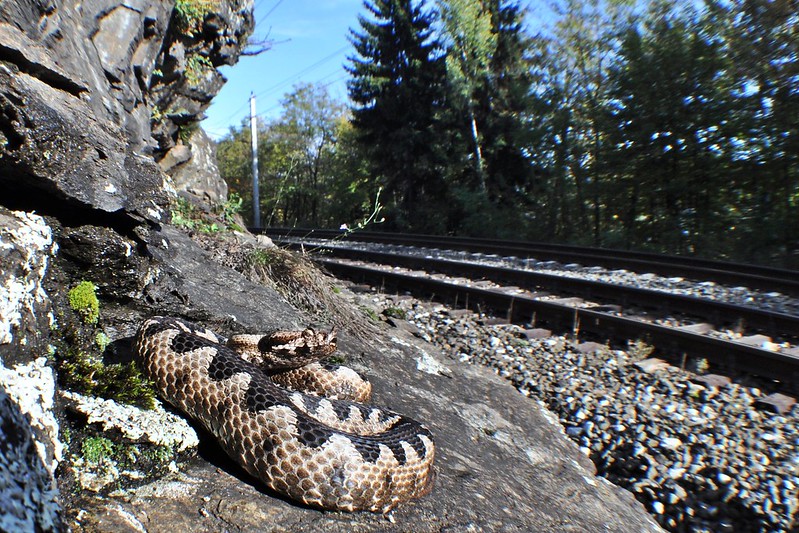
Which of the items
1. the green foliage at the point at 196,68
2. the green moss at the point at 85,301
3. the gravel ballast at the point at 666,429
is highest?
the green foliage at the point at 196,68

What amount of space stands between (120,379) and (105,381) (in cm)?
7

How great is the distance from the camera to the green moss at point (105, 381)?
8.89ft

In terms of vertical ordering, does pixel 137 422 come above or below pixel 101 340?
below

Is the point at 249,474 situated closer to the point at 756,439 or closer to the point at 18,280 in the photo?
the point at 18,280

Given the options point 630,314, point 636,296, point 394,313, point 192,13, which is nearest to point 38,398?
point 394,313

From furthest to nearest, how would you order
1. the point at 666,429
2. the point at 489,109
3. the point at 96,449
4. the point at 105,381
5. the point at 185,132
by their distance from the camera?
1. the point at 489,109
2. the point at 185,132
3. the point at 666,429
4. the point at 105,381
5. the point at 96,449

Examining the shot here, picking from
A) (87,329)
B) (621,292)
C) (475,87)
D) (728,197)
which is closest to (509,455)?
(87,329)

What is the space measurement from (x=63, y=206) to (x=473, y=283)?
860 centimetres

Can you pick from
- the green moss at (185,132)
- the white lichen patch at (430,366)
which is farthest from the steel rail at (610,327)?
the green moss at (185,132)

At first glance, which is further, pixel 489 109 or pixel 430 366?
pixel 489 109

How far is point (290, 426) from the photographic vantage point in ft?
8.50

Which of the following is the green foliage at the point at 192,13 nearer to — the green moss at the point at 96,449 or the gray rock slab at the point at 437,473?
the gray rock slab at the point at 437,473

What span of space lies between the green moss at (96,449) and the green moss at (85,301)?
893 millimetres

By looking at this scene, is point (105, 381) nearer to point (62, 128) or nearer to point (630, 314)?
point (62, 128)
